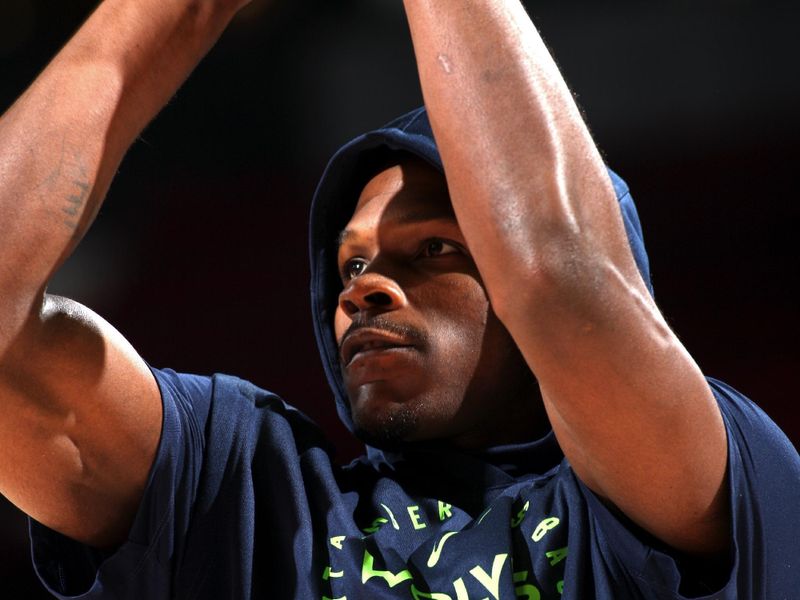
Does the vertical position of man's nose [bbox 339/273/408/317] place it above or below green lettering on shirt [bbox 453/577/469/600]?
above

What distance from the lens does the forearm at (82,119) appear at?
2.76 feet

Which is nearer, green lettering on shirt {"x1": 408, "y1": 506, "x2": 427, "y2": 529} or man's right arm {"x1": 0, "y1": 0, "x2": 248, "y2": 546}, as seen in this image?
man's right arm {"x1": 0, "y1": 0, "x2": 248, "y2": 546}

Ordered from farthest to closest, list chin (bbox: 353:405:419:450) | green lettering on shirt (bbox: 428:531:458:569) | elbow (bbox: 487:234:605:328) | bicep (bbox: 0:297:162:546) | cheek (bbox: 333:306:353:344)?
cheek (bbox: 333:306:353:344), chin (bbox: 353:405:419:450), green lettering on shirt (bbox: 428:531:458:569), bicep (bbox: 0:297:162:546), elbow (bbox: 487:234:605:328)

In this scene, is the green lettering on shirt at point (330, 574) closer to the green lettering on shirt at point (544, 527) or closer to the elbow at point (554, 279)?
the green lettering on shirt at point (544, 527)

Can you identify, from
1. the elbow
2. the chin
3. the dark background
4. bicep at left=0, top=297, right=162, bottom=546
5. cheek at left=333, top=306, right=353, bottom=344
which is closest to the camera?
the elbow

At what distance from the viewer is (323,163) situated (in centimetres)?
219

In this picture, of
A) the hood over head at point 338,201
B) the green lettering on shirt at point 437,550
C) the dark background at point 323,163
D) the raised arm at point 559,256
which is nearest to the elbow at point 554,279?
the raised arm at point 559,256

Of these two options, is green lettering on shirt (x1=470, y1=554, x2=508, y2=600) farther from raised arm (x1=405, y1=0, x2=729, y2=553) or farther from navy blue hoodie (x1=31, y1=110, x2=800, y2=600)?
raised arm (x1=405, y1=0, x2=729, y2=553)

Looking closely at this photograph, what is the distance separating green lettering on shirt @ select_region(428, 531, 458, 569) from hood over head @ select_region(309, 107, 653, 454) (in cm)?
18

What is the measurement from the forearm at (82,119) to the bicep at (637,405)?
1.17 feet

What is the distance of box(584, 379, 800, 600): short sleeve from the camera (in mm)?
842

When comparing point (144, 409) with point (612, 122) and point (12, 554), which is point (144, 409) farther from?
point (612, 122)

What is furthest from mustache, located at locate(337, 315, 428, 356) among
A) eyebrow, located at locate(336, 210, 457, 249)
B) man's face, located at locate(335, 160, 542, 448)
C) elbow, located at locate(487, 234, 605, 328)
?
elbow, located at locate(487, 234, 605, 328)

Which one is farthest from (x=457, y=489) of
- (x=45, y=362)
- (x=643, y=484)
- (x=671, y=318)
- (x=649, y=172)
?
(x=649, y=172)
